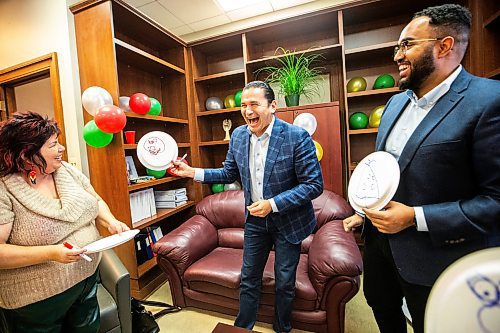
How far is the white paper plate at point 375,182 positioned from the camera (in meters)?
0.83

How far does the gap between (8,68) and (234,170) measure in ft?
9.10

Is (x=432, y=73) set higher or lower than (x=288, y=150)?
higher

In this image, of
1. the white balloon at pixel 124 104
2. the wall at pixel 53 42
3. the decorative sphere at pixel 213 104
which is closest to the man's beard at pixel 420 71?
the white balloon at pixel 124 104

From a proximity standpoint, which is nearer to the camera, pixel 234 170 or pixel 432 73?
pixel 432 73

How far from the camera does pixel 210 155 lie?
3.24m

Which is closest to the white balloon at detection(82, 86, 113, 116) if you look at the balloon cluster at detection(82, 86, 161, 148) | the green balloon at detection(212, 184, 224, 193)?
the balloon cluster at detection(82, 86, 161, 148)

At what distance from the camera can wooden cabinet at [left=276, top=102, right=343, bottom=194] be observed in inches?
97.6

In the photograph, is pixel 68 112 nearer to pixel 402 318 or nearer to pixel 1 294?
pixel 1 294

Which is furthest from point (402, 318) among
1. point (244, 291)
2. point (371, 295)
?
point (244, 291)

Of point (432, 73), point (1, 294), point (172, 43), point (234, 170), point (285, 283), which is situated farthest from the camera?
point (172, 43)

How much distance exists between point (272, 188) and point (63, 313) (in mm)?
1160

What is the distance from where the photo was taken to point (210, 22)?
3.30 meters

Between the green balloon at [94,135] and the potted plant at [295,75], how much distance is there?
174 cm

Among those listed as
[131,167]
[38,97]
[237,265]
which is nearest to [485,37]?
[237,265]
